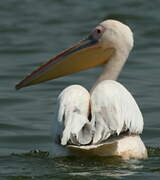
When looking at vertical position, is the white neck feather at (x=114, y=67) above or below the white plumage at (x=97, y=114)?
above

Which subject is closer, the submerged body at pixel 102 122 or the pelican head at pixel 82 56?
the submerged body at pixel 102 122

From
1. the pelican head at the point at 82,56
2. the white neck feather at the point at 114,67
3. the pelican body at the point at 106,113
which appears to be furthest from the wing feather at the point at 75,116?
the pelican head at the point at 82,56

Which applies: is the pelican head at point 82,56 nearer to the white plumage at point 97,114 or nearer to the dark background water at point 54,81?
the dark background water at point 54,81

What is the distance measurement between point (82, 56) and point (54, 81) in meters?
3.90

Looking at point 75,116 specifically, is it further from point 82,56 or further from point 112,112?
point 82,56

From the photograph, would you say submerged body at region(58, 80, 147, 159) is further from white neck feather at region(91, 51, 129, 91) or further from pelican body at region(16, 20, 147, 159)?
white neck feather at region(91, 51, 129, 91)

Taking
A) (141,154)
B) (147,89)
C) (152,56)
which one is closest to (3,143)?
(141,154)

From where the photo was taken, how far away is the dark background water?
8.37m

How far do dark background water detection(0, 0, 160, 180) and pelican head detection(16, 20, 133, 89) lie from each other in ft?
1.64

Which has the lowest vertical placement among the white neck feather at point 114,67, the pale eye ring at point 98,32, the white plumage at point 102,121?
the white plumage at point 102,121

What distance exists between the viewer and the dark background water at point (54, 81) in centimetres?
837

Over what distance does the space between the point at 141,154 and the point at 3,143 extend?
2.31m

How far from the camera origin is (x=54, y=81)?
1366cm

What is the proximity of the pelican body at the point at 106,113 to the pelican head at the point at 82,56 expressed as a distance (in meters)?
0.01
